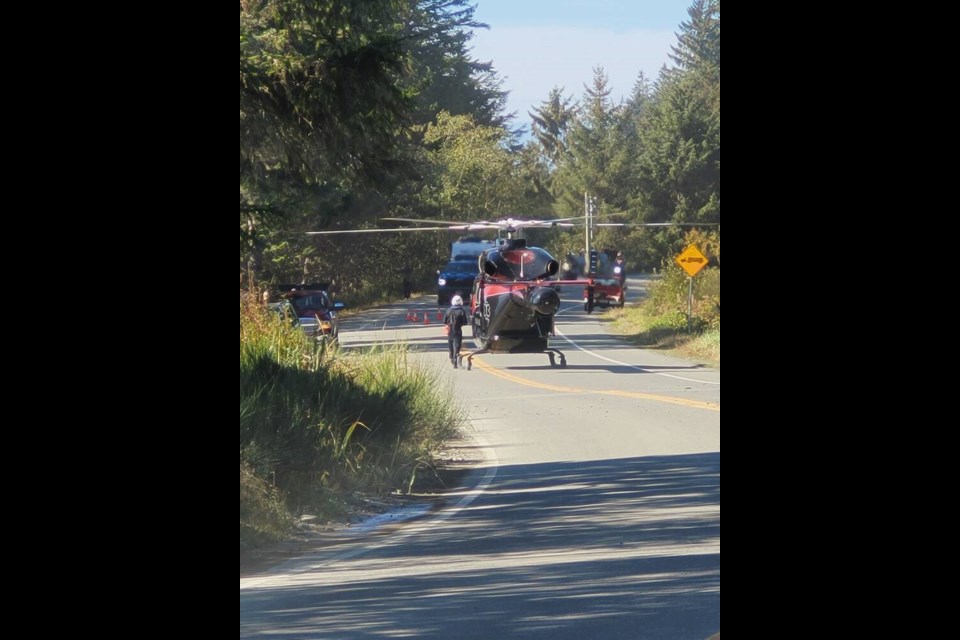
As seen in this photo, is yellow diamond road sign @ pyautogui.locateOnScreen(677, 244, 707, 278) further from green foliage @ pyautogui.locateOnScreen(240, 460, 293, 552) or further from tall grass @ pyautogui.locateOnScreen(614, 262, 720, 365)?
green foliage @ pyautogui.locateOnScreen(240, 460, 293, 552)

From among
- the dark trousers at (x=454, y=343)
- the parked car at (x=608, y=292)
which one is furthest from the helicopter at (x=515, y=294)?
the parked car at (x=608, y=292)

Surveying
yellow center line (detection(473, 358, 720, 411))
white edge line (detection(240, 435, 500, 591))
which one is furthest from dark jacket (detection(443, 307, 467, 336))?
white edge line (detection(240, 435, 500, 591))

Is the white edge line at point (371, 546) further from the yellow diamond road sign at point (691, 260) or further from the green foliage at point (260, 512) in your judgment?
the yellow diamond road sign at point (691, 260)

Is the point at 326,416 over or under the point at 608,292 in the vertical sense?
under

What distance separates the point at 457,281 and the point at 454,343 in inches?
805

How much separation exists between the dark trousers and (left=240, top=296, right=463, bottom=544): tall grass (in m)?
11.5

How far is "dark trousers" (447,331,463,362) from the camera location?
29875 millimetres

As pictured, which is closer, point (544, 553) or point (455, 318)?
point (544, 553)

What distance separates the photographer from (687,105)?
73812mm

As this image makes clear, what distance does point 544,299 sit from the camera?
2730 cm

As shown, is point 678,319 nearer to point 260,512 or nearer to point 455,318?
point 455,318

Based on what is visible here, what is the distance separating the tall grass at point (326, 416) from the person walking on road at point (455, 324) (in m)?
10.4

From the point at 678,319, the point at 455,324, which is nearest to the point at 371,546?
the point at 455,324
